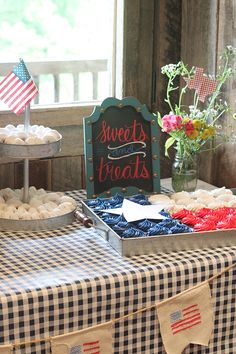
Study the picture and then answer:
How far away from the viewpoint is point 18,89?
2.53 m

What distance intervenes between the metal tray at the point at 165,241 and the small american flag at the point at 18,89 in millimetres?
467

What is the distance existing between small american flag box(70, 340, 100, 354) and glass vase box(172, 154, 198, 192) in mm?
901

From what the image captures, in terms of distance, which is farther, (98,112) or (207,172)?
(207,172)

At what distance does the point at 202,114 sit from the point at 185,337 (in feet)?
3.07

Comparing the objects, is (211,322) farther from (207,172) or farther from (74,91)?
(74,91)

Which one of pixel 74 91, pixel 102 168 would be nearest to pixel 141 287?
pixel 102 168

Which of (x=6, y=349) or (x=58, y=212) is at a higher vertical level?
(x=58, y=212)

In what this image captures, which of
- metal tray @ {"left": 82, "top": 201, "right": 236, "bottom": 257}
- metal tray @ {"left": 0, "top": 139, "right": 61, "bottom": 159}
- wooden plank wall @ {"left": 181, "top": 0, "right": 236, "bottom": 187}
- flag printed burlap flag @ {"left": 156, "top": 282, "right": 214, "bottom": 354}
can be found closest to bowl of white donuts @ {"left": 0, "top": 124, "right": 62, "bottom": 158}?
metal tray @ {"left": 0, "top": 139, "right": 61, "bottom": 159}

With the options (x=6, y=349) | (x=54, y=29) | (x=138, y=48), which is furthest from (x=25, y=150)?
(x=54, y=29)

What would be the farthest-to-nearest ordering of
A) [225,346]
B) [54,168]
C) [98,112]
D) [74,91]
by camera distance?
1. [74,91]
2. [54,168]
3. [98,112]
4. [225,346]

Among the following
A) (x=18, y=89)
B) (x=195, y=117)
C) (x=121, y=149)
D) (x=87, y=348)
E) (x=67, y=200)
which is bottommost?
(x=87, y=348)

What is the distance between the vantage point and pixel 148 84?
3166 millimetres

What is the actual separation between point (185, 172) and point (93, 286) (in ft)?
2.85

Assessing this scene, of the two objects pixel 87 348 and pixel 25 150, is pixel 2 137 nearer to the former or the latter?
pixel 25 150
